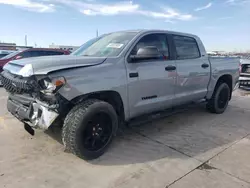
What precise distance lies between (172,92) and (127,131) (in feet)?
3.71

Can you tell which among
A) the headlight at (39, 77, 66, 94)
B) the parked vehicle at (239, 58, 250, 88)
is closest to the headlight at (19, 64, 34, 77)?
the headlight at (39, 77, 66, 94)

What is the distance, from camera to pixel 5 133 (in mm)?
4113

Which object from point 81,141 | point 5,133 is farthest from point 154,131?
point 5,133

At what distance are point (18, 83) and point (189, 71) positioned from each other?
3170 mm

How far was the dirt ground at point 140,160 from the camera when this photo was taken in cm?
276

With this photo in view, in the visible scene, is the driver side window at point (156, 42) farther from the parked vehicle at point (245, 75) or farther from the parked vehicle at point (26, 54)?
the parked vehicle at point (26, 54)

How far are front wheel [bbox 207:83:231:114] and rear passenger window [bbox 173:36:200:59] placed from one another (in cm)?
116

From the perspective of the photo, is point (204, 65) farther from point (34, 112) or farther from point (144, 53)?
point (34, 112)

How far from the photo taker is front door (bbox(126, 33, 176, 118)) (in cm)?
365

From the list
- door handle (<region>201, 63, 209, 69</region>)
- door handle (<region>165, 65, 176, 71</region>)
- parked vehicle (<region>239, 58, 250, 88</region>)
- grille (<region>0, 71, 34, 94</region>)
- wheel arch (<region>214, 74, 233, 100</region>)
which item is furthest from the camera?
parked vehicle (<region>239, 58, 250, 88</region>)

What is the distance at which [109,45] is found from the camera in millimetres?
3857

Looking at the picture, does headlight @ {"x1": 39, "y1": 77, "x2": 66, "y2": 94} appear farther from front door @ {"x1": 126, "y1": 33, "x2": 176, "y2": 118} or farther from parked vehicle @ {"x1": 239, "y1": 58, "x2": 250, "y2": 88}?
parked vehicle @ {"x1": 239, "y1": 58, "x2": 250, "y2": 88}

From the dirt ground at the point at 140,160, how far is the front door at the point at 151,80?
0.61 meters

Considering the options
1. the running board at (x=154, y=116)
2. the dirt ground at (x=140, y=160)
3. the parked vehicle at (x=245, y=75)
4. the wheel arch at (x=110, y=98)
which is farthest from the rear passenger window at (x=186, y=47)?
the parked vehicle at (x=245, y=75)
